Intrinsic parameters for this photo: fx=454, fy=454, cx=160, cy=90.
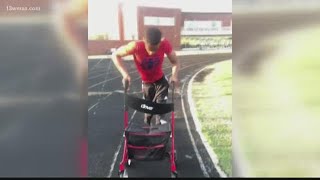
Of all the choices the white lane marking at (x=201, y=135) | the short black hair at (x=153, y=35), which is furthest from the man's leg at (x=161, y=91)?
the short black hair at (x=153, y=35)

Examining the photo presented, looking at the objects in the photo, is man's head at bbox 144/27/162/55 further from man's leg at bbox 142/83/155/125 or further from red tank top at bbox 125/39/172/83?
man's leg at bbox 142/83/155/125

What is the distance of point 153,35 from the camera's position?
15.1ft

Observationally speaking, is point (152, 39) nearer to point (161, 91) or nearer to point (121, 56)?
point (121, 56)

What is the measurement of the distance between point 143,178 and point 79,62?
137cm

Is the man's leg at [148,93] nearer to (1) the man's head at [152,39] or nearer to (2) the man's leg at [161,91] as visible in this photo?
(2) the man's leg at [161,91]

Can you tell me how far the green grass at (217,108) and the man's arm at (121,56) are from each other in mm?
726

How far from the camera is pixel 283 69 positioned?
464cm

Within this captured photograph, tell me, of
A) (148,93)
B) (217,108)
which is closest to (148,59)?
(148,93)

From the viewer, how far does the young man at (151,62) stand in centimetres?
464

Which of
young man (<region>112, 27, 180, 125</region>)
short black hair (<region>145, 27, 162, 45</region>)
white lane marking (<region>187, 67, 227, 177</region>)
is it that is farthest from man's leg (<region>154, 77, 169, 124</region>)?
short black hair (<region>145, 27, 162, 45</region>)

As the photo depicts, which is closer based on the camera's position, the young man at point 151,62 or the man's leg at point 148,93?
the young man at point 151,62

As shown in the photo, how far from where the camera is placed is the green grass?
4.66 meters

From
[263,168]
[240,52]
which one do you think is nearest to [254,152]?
[263,168]

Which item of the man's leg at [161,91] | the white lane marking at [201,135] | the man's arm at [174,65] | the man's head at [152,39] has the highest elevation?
the man's head at [152,39]
